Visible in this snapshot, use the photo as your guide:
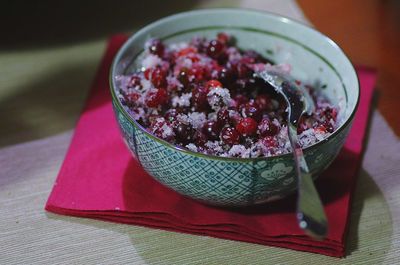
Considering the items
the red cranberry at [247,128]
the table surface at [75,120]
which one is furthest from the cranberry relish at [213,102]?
the table surface at [75,120]

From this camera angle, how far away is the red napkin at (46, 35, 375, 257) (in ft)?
2.20

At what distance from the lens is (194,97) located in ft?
2.33

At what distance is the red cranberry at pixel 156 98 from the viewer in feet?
2.33

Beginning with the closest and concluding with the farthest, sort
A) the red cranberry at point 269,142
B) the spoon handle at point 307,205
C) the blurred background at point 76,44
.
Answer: the spoon handle at point 307,205, the red cranberry at point 269,142, the blurred background at point 76,44

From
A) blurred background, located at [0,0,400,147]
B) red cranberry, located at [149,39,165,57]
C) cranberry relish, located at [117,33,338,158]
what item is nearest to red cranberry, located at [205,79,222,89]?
cranberry relish, located at [117,33,338,158]

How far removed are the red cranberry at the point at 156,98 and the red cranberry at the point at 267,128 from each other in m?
0.13

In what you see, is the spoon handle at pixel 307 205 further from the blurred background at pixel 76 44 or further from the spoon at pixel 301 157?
the blurred background at pixel 76 44

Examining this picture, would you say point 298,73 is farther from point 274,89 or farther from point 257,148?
point 257,148

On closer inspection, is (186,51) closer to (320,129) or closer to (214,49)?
(214,49)

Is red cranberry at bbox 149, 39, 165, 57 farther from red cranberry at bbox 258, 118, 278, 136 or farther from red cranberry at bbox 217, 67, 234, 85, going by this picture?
red cranberry at bbox 258, 118, 278, 136

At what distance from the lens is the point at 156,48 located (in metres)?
0.80

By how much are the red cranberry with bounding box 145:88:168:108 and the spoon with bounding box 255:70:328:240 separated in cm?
15

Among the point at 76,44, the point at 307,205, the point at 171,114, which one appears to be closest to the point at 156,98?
the point at 171,114

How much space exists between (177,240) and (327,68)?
330mm
